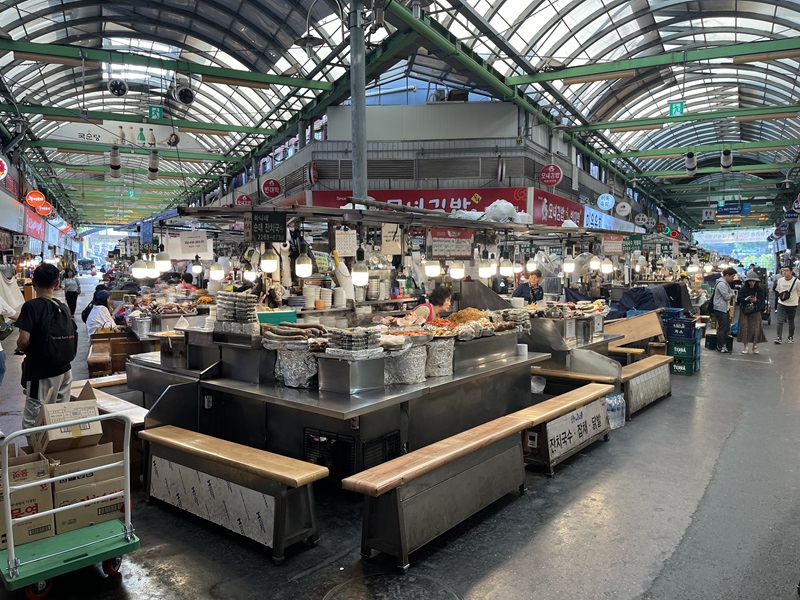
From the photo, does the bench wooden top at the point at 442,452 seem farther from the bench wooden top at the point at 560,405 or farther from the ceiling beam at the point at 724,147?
the ceiling beam at the point at 724,147

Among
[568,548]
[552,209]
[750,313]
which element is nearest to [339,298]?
[568,548]

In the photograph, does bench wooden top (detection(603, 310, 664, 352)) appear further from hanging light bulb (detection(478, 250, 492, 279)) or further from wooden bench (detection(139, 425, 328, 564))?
wooden bench (detection(139, 425, 328, 564))

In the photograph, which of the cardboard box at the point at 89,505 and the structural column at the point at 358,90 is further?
the structural column at the point at 358,90

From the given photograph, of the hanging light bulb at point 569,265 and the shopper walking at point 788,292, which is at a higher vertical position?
the hanging light bulb at point 569,265

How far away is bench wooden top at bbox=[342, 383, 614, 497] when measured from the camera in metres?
3.73

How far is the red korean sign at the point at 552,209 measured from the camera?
16781mm

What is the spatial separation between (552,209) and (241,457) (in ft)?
51.6

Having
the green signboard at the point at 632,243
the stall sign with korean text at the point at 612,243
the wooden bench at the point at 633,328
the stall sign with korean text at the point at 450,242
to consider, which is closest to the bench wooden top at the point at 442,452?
the stall sign with korean text at the point at 450,242

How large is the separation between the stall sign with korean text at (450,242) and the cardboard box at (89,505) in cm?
573

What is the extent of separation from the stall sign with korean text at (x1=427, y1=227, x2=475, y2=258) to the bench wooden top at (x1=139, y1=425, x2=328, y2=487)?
4.80m

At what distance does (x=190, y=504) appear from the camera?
4570mm

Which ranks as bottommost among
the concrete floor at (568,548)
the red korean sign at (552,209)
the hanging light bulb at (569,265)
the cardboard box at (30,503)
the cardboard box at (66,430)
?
the concrete floor at (568,548)

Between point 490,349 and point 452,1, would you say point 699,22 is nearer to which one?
point 452,1

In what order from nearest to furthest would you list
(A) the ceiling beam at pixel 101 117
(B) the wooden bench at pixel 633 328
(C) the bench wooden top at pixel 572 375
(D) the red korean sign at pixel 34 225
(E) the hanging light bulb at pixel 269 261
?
(E) the hanging light bulb at pixel 269 261, (C) the bench wooden top at pixel 572 375, (B) the wooden bench at pixel 633 328, (A) the ceiling beam at pixel 101 117, (D) the red korean sign at pixel 34 225
